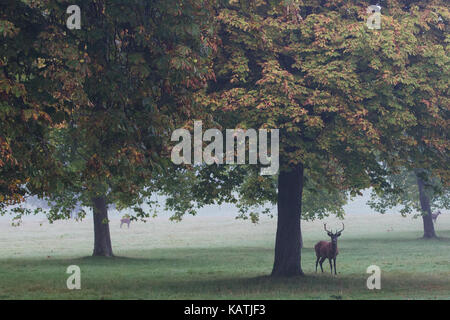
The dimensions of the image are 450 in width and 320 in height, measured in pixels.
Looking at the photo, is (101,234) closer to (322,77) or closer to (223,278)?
(223,278)

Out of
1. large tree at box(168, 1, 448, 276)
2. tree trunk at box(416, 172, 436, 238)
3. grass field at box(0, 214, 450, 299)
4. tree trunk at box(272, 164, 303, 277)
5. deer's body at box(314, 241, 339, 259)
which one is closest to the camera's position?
large tree at box(168, 1, 448, 276)

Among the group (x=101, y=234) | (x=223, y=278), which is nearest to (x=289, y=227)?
Result: (x=223, y=278)

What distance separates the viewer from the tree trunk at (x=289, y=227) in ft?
87.7

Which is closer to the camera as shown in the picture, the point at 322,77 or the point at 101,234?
the point at 322,77

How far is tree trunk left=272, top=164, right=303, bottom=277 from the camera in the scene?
2673 centimetres

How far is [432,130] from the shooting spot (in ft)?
78.2

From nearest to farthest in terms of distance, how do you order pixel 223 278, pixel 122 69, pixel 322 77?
pixel 122 69, pixel 322 77, pixel 223 278

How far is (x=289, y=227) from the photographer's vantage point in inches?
1054

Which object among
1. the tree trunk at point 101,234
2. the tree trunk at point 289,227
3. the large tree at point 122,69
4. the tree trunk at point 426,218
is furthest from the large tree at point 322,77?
the tree trunk at point 426,218

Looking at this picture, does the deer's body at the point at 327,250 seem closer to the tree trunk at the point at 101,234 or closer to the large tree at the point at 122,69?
the large tree at the point at 122,69

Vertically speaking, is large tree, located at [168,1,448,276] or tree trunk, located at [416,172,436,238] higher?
large tree, located at [168,1,448,276]

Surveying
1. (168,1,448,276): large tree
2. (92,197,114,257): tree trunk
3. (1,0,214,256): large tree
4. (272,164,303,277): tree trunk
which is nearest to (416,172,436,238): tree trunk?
(92,197,114,257): tree trunk

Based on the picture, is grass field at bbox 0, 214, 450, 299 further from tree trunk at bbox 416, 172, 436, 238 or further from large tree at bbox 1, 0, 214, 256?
tree trunk at bbox 416, 172, 436, 238
